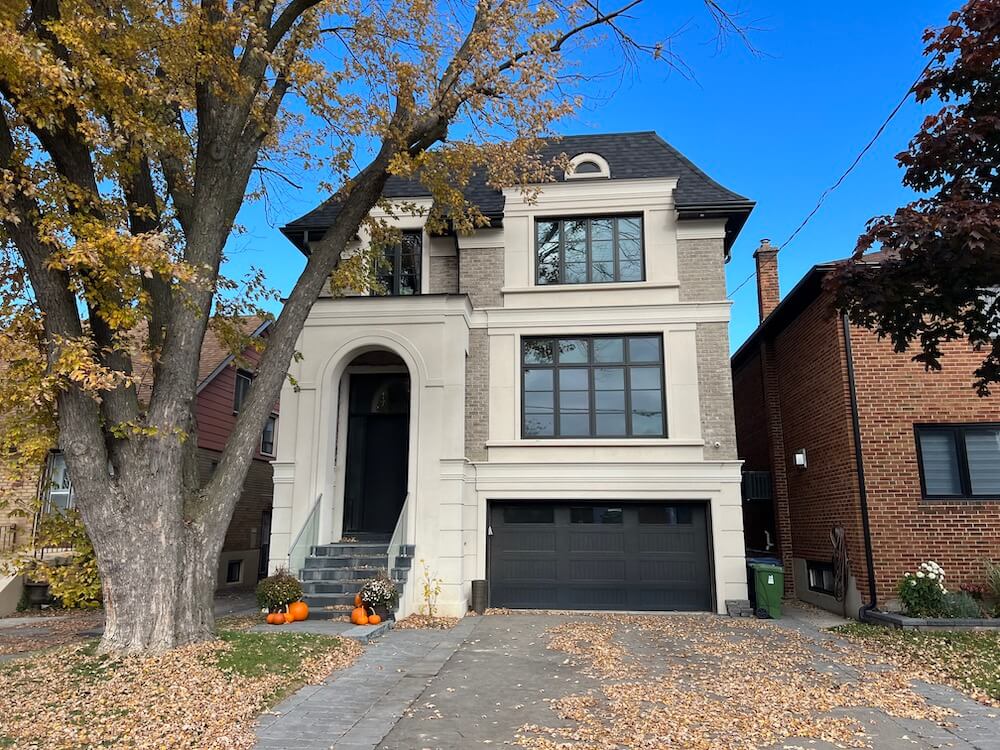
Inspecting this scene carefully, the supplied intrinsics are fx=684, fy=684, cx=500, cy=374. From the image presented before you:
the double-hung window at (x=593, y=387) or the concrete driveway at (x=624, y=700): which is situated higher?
the double-hung window at (x=593, y=387)

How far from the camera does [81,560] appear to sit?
7.89 metres

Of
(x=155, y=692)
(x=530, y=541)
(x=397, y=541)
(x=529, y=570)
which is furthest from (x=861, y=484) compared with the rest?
(x=155, y=692)

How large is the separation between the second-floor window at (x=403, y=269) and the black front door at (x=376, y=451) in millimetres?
1717

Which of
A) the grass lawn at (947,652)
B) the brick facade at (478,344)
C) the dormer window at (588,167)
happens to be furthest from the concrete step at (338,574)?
the dormer window at (588,167)

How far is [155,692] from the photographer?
5.50 meters

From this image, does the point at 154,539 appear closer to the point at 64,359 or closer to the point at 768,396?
the point at 64,359

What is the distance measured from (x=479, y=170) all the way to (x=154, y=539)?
403 inches

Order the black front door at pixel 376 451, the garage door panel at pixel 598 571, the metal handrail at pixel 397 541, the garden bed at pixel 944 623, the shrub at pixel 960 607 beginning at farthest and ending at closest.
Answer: the black front door at pixel 376 451
the garage door panel at pixel 598 571
the metal handrail at pixel 397 541
the shrub at pixel 960 607
the garden bed at pixel 944 623

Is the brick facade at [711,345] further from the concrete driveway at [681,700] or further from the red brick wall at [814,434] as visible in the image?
the concrete driveway at [681,700]

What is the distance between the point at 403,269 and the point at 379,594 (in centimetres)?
646

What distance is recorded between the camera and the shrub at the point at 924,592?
9211 millimetres

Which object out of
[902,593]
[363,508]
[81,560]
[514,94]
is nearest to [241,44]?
[514,94]

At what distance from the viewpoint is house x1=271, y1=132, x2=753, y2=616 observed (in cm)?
1139

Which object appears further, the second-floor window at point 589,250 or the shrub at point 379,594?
the second-floor window at point 589,250
